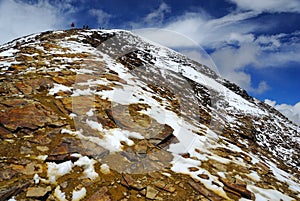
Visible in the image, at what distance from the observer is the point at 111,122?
7.61 metres

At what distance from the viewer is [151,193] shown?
5.03m

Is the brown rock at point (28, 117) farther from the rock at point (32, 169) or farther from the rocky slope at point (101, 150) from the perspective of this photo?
the rock at point (32, 169)

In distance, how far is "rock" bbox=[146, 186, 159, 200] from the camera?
4914mm

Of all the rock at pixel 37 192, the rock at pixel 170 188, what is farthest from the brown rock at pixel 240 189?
the rock at pixel 37 192

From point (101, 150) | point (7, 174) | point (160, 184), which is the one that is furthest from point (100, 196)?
point (7, 174)

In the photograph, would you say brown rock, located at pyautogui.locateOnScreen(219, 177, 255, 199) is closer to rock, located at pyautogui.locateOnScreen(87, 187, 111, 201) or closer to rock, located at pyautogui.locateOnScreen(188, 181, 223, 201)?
rock, located at pyautogui.locateOnScreen(188, 181, 223, 201)

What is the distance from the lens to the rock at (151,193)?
4914 mm

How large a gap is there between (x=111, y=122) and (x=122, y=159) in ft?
6.21

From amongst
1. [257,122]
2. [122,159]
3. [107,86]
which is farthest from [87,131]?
[257,122]

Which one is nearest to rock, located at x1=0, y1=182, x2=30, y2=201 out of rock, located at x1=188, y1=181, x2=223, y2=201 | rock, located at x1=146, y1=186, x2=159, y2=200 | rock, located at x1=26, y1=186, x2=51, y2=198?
rock, located at x1=26, y1=186, x2=51, y2=198

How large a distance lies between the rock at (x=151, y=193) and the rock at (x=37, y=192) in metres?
2.08

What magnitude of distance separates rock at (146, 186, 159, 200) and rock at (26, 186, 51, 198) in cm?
208

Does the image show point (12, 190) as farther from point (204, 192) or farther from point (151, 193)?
point (204, 192)

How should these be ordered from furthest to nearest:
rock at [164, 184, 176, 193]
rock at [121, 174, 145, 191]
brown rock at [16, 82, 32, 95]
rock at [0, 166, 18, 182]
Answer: brown rock at [16, 82, 32, 95]
rock at [164, 184, 176, 193]
rock at [121, 174, 145, 191]
rock at [0, 166, 18, 182]
